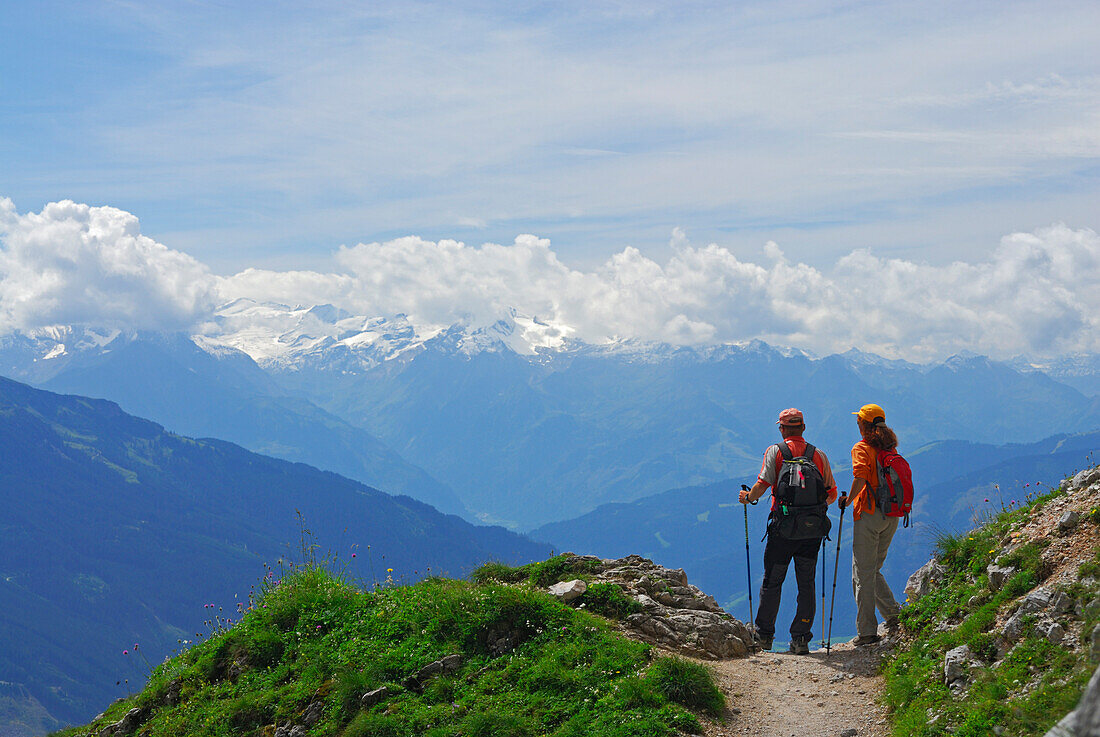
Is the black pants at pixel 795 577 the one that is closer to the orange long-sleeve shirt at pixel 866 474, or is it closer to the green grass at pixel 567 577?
the orange long-sleeve shirt at pixel 866 474

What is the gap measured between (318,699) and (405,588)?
106 inches

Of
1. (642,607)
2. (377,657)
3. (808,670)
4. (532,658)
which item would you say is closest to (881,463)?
(808,670)

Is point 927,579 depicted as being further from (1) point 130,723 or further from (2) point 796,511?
(1) point 130,723

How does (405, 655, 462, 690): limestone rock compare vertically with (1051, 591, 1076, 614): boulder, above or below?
below

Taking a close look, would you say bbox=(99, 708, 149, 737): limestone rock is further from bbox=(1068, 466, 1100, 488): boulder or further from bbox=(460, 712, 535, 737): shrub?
bbox=(1068, 466, 1100, 488): boulder

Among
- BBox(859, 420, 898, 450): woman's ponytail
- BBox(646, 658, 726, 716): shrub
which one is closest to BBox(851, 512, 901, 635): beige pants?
BBox(859, 420, 898, 450): woman's ponytail

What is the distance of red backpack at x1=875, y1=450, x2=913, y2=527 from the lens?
12047mm

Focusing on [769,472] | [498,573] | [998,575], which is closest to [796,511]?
[769,472]

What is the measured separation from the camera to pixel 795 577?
1259 centimetres

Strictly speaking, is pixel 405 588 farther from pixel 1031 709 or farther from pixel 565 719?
pixel 1031 709

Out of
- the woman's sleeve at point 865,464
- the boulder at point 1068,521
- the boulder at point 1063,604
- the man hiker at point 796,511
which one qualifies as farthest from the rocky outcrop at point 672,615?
the boulder at point 1063,604

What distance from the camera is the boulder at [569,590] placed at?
13.4 metres

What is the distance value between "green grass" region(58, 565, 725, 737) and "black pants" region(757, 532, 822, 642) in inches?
96.1

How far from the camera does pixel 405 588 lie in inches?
551
